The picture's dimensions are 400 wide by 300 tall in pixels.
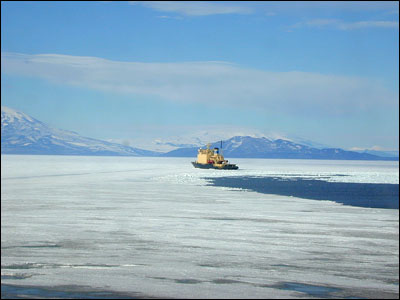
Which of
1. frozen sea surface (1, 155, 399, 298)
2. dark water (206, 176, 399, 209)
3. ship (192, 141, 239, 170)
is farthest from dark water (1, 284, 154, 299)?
ship (192, 141, 239, 170)

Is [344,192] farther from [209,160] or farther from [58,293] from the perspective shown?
[209,160]

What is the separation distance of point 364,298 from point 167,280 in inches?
149

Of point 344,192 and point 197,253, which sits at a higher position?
point 344,192

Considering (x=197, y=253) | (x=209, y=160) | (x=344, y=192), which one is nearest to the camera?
(x=197, y=253)

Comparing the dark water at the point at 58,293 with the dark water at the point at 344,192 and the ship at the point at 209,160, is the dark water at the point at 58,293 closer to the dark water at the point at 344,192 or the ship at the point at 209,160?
the dark water at the point at 344,192

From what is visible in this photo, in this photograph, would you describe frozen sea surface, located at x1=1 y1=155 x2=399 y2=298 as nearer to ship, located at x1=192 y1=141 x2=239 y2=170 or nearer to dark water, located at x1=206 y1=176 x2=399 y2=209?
dark water, located at x1=206 y1=176 x2=399 y2=209

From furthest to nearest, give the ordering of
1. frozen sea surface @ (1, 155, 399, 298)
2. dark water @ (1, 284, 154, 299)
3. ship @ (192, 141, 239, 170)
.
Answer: ship @ (192, 141, 239, 170) < frozen sea surface @ (1, 155, 399, 298) < dark water @ (1, 284, 154, 299)

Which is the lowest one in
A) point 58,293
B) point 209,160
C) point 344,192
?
point 58,293

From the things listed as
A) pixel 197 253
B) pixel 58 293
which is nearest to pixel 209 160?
pixel 197 253

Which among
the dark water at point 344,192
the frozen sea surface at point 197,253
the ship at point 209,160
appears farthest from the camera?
the ship at point 209,160

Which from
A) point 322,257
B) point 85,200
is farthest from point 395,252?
point 85,200

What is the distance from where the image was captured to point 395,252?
14688 millimetres

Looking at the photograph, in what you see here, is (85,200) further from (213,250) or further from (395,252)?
(395,252)

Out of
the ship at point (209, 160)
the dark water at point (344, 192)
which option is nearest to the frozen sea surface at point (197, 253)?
the dark water at point (344, 192)
